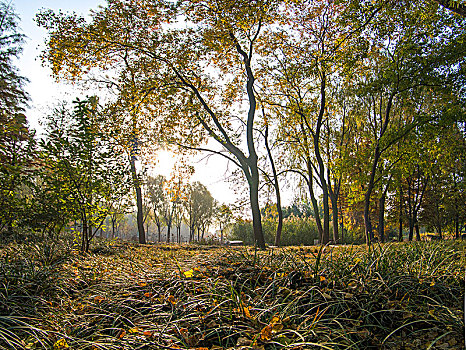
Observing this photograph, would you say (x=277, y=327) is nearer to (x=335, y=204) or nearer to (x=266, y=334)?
(x=266, y=334)

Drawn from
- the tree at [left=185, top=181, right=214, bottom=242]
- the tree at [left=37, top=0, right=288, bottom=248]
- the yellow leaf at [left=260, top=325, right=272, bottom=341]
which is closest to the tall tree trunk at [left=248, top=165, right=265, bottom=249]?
the tree at [left=37, top=0, right=288, bottom=248]

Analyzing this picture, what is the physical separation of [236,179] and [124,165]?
5870mm

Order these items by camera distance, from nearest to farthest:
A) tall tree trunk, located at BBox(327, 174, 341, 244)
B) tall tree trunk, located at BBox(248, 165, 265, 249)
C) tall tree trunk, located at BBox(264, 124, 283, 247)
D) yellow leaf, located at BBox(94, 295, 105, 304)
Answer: yellow leaf, located at BBox(94, 295, 105, 304)
tall tree trunk, located at BBox(248, 165, 265, 249)
tall tree trunk, located at BBox(327, 174, 341, 244)
tall tree trunk, located at BBox(264, 124, 283, 247)

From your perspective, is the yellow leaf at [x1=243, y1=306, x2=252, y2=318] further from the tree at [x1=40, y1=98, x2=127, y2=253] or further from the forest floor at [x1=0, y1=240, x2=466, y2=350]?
the tree at [x1=40, y1=98, x2=127, y2=253]

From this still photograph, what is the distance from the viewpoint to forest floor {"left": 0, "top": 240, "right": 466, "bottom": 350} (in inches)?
72.2

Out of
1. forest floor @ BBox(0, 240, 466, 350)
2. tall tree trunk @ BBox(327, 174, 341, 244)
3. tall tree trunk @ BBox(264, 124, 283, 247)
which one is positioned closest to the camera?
forest floor @ BBox(0, 240, 466, 350)

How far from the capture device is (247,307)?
7.19 ft

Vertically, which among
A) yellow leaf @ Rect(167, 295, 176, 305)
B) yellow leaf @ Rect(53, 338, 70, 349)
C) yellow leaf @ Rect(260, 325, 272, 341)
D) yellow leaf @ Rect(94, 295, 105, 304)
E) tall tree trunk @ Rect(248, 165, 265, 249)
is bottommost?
yellow leaf @ Rect(53, 338, 70, 349)

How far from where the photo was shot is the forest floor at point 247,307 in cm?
183

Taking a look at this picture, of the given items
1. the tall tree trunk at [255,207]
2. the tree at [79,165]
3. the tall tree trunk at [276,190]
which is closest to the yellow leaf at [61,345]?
the tree at [79,165]

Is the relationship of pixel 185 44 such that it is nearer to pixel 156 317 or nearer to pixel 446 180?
pixel 156 317

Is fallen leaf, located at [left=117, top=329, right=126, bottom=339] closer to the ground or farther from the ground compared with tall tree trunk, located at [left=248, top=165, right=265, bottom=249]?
closer to the ground

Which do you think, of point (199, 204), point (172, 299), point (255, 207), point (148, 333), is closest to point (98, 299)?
point (172, 299)

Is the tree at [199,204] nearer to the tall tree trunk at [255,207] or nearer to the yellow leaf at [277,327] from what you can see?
the tall tree trunk at [255,207]
